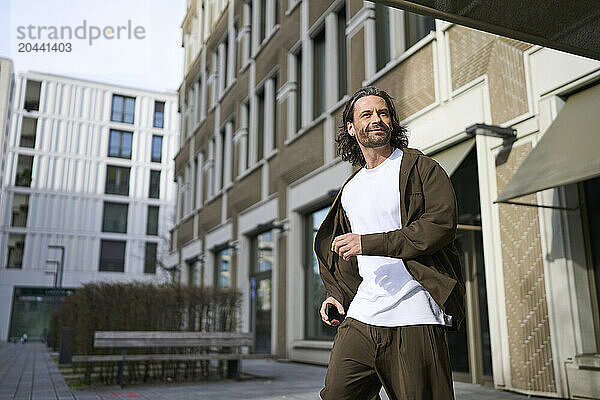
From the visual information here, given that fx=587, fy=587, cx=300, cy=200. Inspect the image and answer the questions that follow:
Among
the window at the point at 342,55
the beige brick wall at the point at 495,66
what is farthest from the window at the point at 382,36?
the beige brick wall at the point at 495,66

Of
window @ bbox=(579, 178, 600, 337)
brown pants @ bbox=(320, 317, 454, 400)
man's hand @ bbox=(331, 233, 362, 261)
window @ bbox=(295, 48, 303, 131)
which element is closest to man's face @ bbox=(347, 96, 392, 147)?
man's hand @ bbox=(331, 233, 362, 261)

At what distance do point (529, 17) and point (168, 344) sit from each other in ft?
23.6

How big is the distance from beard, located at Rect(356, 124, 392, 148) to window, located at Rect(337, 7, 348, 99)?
11265 millimetres

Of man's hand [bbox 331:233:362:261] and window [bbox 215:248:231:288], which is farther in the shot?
window [bbox 215:248:231:288]

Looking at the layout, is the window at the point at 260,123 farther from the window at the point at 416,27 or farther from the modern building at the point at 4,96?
the modern building at the point at 4,96

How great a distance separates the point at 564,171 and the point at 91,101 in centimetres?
5091

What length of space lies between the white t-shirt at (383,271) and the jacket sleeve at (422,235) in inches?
7.3

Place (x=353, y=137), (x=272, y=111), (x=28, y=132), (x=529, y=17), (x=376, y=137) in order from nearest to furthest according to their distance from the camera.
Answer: (x=376, y=137) < (x=353, y=137) < (x=529, y=17) < (x=272, y=111) < (x=28, y=132)

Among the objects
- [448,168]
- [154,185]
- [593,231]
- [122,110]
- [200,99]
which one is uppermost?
[122,110]

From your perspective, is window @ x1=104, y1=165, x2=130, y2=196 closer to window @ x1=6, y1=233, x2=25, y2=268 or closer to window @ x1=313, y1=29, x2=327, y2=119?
window @ x1=6, y1=233, x2=25, y2=268

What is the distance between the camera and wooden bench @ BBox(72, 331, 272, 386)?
8422mm

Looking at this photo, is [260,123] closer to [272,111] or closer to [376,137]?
[272,111]

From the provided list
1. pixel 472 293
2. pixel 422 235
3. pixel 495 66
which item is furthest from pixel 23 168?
pixel 422 235

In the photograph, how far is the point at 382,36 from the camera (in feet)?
39.3
